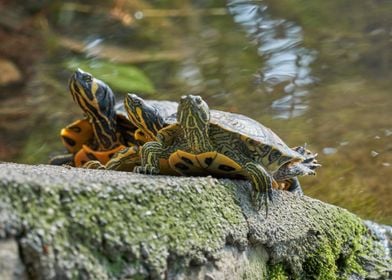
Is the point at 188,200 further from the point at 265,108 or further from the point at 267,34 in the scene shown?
the point at 267,34

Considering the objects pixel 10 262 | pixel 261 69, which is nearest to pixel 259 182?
pixel 10 262

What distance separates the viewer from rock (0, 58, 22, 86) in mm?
5555

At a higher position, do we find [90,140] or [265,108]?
[265,108]

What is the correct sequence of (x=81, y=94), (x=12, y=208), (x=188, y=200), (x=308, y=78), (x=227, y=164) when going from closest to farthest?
(x=12, y=208), (x=188, y=200), (x=227, y=164), (x=81, y=94), (x=308, y=78)

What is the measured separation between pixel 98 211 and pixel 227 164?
2.09 feet

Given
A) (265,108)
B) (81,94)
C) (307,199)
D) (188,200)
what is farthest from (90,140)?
(188,200)

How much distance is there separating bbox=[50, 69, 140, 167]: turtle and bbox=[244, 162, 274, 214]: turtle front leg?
1.35m

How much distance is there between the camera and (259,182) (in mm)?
1979

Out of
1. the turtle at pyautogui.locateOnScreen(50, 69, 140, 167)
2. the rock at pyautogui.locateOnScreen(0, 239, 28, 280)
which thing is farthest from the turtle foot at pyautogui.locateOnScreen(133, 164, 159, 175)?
the turtle at pyautogui.locateOnScreen(50, 69, 140, 167)

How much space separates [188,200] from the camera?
66.2 inches

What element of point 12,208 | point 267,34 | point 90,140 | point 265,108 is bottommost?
point 12,208

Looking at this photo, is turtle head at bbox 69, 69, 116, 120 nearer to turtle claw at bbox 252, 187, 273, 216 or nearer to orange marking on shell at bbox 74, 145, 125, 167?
orange marking on shell at bbox 74, 145, 125, 167

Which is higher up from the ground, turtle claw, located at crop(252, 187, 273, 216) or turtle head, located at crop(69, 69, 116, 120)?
turtle head, located at crop(69, 69, 116, 120)

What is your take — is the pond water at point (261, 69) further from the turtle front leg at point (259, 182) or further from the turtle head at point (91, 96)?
the turtle front leg at point (259, 182)
